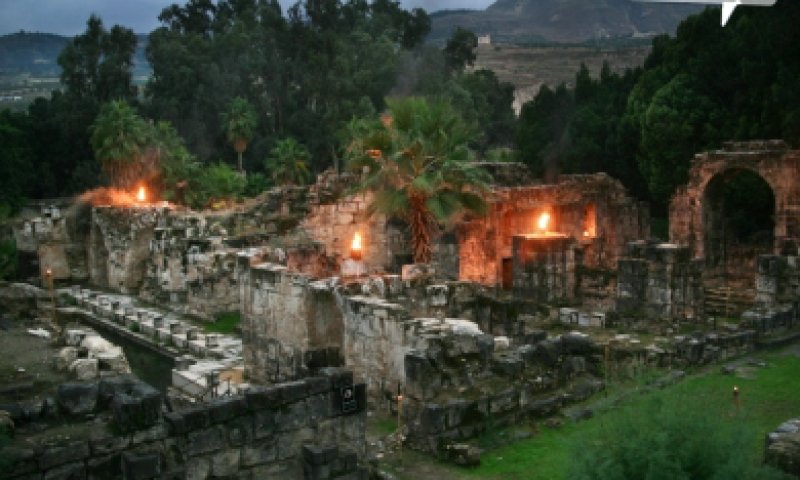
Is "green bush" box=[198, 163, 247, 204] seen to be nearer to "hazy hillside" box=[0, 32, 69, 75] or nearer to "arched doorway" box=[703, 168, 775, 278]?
"hazy hillside" box=[0, 32, 69, 75]

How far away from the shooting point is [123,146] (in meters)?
35.2

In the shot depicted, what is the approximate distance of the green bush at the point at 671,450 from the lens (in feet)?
17.7

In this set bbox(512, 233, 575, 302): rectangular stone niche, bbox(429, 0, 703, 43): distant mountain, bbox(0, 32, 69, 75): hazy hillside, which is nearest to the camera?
bbox(512, 233, 575, 302): rectangular stone niche

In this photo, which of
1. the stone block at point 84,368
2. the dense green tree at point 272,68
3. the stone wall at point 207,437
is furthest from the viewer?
the dense green tree at point 272,68

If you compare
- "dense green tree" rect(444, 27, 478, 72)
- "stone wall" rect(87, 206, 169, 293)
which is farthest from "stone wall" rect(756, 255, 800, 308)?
"dense green tree" rect(444, 27, 478, 72)

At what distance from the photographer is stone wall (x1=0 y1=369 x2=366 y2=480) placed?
6.41m

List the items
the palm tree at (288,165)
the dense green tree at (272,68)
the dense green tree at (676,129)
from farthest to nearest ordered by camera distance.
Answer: the dense green tree at (272,68) < the palm tree at (288,165) < the dense green tree at (676,129)

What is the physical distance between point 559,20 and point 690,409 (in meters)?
82.8

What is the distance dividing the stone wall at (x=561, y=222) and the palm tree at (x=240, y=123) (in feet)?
70.2

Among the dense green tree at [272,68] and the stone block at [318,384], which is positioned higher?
A: the dense green tree at [272,68]

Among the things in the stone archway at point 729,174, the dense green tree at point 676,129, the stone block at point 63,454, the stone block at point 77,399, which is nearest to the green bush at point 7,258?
the stone block at point 77,399

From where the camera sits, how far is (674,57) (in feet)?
102

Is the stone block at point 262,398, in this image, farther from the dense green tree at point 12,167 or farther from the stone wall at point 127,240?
the dense green tree at point 12,167

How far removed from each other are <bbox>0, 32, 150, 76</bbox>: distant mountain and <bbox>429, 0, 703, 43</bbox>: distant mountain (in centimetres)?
3512
